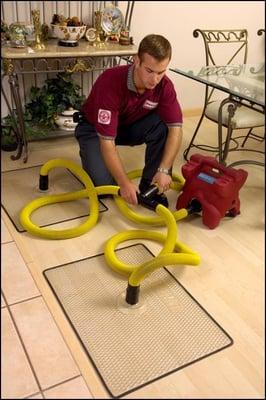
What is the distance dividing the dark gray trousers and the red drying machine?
0.25 metres

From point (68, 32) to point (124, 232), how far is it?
0.98m

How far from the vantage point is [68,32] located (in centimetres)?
176

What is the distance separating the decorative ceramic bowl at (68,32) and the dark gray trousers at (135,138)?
428mm

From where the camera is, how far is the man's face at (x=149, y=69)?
1.08 metres

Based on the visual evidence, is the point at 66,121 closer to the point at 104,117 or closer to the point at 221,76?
the point at 104,117

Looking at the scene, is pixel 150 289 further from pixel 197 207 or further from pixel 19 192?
pixel 19 192

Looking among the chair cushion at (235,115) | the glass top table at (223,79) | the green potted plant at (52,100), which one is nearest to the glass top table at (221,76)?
the glass top table at (223,79)

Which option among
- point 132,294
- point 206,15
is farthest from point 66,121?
point 206,15

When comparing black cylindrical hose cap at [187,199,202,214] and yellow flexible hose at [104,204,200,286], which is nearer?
yellow flexible hose at [104,204,200,286]

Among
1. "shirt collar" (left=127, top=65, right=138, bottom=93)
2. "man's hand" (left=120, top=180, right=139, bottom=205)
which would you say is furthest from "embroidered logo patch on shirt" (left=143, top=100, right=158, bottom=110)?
"man's hand" (left=120, top=180, right=139, bottom=205)

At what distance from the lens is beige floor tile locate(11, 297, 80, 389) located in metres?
0.92

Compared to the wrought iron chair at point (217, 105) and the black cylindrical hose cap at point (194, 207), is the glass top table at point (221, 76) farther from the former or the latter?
the black cylindrical hose cap at point (194, 207)

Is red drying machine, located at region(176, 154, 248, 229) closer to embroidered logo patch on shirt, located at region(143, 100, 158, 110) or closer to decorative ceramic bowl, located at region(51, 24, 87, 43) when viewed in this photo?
embroidered logo patch on shirt, located at region(143, 100, 158, 110)

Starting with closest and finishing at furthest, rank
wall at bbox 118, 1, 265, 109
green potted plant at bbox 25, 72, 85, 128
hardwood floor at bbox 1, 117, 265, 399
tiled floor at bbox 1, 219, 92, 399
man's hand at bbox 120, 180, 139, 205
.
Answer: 1. wall at bbox 118, 1, 265, 109
2. hardwood floor at bbox 1, 117, 265, 399
3. tiled floor at bbox 1, 219, 92, 399
4. man's hand at bbox 120, 180, 139, 205
5. green potted plant at bbox 25, 72, 85, 128
